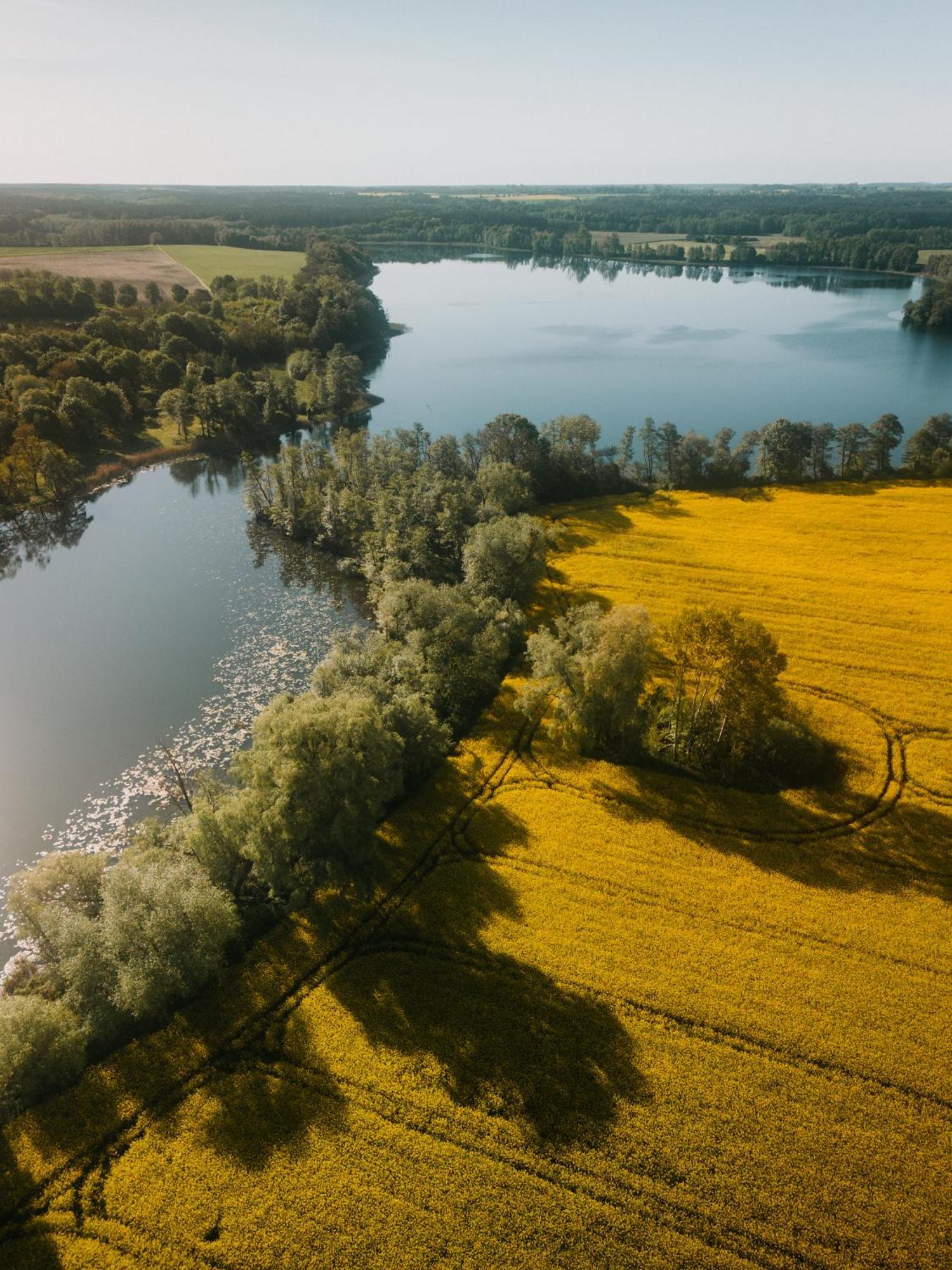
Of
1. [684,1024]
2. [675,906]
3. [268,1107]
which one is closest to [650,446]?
[675,906]

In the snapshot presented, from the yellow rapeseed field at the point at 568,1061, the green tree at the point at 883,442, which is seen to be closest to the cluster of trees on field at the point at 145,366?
the yellow rapeseed field at the point at 568,1061

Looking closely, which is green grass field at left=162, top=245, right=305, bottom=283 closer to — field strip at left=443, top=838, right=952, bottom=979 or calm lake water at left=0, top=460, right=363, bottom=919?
calm lake water at left=0, top=460, right=363, bottom=919

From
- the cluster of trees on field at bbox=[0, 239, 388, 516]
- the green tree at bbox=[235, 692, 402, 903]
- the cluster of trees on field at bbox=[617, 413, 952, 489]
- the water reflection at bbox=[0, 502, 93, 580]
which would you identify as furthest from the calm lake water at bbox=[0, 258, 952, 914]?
the cluster of trees on field at bbox=[617, 413, 952, 489]

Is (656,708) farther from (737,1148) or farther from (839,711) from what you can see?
(737,1148)

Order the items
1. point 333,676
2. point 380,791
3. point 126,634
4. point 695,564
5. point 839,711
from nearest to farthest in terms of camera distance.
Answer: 1. point 380,791
2. point 333,676
3. point 839,711
4. point 126,634
5. point 695,564

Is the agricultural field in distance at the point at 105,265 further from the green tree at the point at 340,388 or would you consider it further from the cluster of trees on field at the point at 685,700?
the cluster of trees on field at the point at 685,700

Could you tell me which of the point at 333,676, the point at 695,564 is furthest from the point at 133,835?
the point at 695,564
